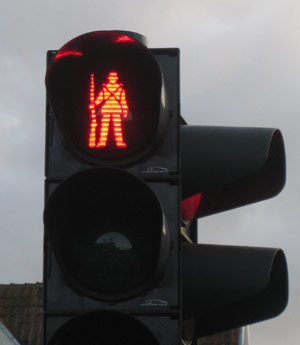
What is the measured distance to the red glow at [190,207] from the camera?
6094mm

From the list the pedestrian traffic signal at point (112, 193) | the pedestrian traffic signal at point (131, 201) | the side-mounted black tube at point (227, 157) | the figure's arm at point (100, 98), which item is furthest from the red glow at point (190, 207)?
the figure's arm at point (100, 98)

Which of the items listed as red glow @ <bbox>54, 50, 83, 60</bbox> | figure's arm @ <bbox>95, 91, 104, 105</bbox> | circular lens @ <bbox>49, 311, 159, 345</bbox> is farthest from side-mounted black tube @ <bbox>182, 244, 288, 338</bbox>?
red glow @ <bbox>54, 50, 83, 60</bbox>

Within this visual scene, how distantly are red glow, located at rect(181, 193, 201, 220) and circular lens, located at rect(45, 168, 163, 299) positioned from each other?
880mm

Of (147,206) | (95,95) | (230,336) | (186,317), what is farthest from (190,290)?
(230,336)

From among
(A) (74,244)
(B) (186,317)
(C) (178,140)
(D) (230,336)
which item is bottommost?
(D) (230,336)

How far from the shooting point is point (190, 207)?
6.18 m

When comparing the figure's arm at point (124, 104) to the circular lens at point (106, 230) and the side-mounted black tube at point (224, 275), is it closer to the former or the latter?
the circular lens at point (106, 230)

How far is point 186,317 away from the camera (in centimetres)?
549

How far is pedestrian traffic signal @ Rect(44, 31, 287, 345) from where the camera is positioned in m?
5.01

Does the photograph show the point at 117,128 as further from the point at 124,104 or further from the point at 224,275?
the point at 224,275

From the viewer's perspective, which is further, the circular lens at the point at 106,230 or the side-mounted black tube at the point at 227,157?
the side-mounted black tube at the point at 227,157

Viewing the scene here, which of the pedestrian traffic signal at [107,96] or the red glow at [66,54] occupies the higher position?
the red glow at [66,54]

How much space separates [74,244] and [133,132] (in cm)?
53

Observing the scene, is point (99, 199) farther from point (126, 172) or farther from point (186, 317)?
point (186, 317)
